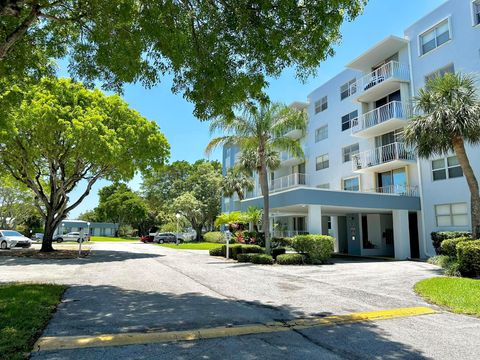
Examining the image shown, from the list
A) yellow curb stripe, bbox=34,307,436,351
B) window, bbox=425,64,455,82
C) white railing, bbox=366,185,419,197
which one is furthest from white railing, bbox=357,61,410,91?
yellow curb stripe, bbox=34,307,436,351

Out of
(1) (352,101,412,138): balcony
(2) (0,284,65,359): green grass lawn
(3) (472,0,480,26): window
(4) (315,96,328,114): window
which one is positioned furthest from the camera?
(4) (315,96,328,114): window

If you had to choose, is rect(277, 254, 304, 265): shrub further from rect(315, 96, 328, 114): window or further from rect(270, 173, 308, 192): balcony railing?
rect(315, 96, 328, 114): window

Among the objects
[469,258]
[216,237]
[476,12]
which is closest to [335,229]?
[469,258]

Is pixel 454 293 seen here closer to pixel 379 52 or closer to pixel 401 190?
pixel 401 190

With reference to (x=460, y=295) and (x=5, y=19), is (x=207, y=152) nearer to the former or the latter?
(x=5, y=19)

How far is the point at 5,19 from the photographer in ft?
28.9

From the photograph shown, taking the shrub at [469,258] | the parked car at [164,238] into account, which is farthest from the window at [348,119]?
the parked car at [164,238]

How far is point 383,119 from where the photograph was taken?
24.1 meters

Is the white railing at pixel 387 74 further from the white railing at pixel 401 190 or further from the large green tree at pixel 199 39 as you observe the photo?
the large green tree at pixel 199 39

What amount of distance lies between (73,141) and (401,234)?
1909 cm

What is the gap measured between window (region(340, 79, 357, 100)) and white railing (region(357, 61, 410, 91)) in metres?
1.85

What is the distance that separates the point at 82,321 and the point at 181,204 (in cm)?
4773

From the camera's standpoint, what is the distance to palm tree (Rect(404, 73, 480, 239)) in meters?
15.3

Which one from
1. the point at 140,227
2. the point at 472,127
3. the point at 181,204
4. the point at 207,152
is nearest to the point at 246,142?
the point at 207,152
